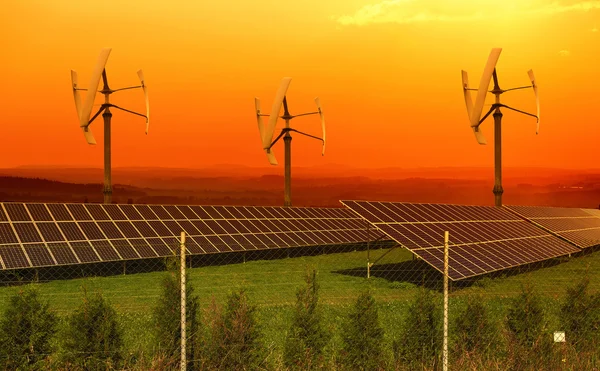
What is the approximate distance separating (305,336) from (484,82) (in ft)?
97.8

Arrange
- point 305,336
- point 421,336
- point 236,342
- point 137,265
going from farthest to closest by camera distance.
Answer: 1. point 137,265
2. point 421,336
3. point 305,336
4. point 236,342

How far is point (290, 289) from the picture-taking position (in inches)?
990

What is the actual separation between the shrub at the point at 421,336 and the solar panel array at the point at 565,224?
29670 mm

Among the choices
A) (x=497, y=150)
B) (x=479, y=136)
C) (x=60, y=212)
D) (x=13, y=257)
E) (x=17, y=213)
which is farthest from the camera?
(x=497, y=150)

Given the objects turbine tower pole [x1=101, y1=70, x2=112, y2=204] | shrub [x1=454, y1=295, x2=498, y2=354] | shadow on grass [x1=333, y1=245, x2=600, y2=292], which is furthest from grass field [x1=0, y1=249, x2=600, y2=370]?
turbine tower pole [x1=101, y1=70, x2=112, y2=204]

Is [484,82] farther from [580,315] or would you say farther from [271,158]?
[580,315]

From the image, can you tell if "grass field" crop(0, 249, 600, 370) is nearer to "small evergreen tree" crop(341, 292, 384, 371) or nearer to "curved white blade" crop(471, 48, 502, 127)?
"small evergreen tree" crop(341, 292, 384, 371)

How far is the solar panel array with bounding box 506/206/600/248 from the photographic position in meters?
43.0

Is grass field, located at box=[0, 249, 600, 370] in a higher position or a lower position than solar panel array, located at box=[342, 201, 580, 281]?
lower

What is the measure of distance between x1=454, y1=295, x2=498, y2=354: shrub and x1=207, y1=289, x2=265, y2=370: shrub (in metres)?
4.72

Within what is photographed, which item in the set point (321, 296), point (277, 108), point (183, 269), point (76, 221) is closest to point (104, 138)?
point (76, 221)

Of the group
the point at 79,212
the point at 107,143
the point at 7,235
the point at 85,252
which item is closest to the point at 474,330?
the point at 85,252

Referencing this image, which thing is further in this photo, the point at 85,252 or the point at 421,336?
the point at 85,252

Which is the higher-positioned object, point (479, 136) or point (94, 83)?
point (94, 83)
